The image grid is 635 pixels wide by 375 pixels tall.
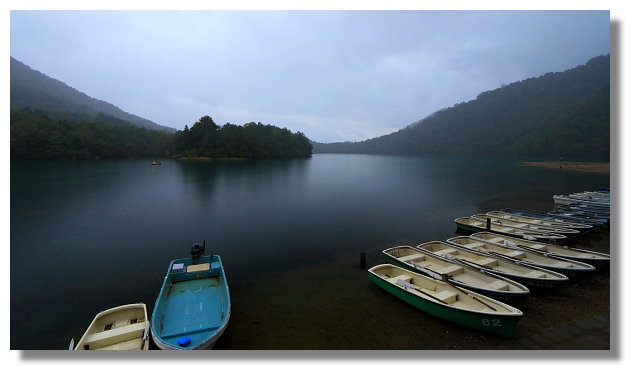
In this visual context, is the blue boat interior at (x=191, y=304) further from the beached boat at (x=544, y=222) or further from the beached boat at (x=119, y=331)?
the beached boat at (x=544, y=222)

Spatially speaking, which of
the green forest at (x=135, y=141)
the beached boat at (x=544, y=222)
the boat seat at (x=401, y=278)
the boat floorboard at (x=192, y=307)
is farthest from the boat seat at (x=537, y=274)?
the green forest at (x=135, y=141)

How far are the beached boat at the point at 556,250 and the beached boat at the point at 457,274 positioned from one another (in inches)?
148

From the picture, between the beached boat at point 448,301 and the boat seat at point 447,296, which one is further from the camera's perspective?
the boat seat at point 447,296

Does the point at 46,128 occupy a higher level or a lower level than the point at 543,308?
higher

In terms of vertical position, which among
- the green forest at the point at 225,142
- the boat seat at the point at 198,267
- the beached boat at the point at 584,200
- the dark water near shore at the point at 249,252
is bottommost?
the dark water near shore at the point at 249,252

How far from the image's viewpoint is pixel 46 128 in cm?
10394

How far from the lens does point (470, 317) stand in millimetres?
10047

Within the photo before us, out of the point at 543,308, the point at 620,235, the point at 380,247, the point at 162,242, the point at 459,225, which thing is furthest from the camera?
the point at 459,225

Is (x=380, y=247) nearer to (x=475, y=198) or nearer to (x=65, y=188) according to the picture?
(x=475, y=198)

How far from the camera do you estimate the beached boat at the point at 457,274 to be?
11289mm

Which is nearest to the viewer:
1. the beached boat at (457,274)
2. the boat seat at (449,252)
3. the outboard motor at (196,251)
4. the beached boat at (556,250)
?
the beached boat at (457,274)

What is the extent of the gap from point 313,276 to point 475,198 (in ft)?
104

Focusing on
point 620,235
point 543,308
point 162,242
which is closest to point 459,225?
point 543,308

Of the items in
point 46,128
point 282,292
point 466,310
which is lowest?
point 282,292
